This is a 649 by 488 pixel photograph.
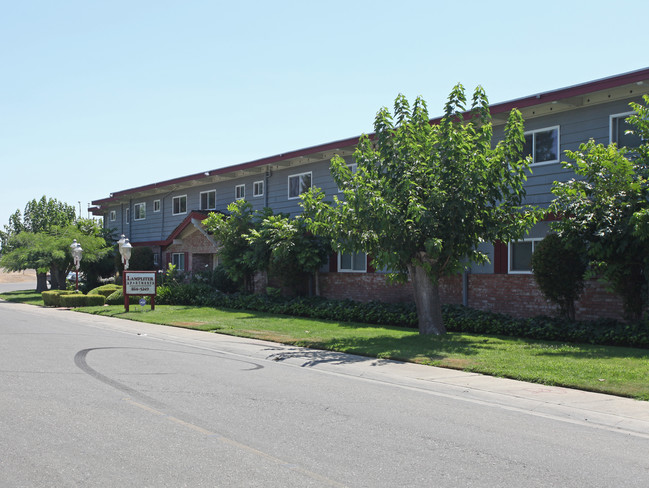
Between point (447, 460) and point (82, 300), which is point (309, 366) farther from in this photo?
point (82, 300)

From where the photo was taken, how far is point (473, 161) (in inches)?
532

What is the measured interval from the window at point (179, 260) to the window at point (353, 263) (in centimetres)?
1175

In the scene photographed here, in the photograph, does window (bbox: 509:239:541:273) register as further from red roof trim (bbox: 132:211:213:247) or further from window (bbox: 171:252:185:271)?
window (bbox: 171:252:185:271)

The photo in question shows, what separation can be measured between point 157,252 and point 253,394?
2798 centimetres

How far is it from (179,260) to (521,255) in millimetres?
20141

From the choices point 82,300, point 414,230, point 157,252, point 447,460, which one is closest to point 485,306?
point 414,230

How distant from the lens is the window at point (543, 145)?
17.5 meters

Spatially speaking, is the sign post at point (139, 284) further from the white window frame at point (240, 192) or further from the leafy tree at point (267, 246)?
the white window frame at point (240, 192)

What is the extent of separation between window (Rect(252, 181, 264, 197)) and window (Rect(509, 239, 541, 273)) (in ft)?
43.7

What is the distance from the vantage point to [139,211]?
38375 millimetres

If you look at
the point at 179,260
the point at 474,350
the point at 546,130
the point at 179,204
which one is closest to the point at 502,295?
the point at 546,130

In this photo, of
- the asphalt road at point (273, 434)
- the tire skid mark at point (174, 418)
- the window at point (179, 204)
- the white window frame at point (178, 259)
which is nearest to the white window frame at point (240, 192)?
the white window frame at point (178, 259)

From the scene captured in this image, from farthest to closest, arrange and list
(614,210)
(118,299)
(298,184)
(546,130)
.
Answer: (118,299) → (298,184) → (546,130) → (614,210)

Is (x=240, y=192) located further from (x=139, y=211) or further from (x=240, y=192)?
(x=139, y=211)
